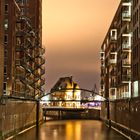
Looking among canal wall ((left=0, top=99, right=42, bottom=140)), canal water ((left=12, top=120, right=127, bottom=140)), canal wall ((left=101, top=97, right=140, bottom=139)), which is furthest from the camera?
canal water ((left=12, top=120, right=127, bottom=140))

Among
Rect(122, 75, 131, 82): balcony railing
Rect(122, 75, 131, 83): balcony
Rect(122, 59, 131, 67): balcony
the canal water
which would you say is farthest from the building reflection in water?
Rect(122, 59, 131, 67): balcony

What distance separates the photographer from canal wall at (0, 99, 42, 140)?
179 ft

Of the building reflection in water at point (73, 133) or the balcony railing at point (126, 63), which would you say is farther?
the balcony railing at point (126, 63)

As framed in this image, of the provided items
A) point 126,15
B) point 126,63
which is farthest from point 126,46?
point 126,15

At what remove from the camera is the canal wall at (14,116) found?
2152 inches

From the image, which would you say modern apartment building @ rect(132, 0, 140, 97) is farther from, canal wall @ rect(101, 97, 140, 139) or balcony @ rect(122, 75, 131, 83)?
balcony @ rect(122, 75, 131, 83)

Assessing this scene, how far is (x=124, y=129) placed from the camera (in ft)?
232

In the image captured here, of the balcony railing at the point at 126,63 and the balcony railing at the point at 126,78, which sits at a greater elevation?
the balcony railing at the point at 126,63

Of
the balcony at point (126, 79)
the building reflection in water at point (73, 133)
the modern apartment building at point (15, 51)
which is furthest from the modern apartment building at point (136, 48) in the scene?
the modern apartment building at point (15, 51)

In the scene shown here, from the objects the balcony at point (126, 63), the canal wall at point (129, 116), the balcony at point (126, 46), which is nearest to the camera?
the canal wall at point (129, 116)

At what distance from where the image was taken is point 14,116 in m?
64.5

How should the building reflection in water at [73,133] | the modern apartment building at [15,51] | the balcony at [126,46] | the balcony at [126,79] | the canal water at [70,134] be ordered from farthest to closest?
the modern apartment building at [15,51] < the balcony at [126,46] < the balcony at [126,79] < the building reflection in water at [73,133] < the canal water at [70,134]

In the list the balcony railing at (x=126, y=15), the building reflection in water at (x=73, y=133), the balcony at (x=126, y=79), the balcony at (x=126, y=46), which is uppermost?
the balcony railing at (x=126, y=15)

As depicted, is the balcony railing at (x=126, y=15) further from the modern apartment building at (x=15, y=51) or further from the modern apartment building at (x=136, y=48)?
the modern apartment building at (x=15, y=51)
